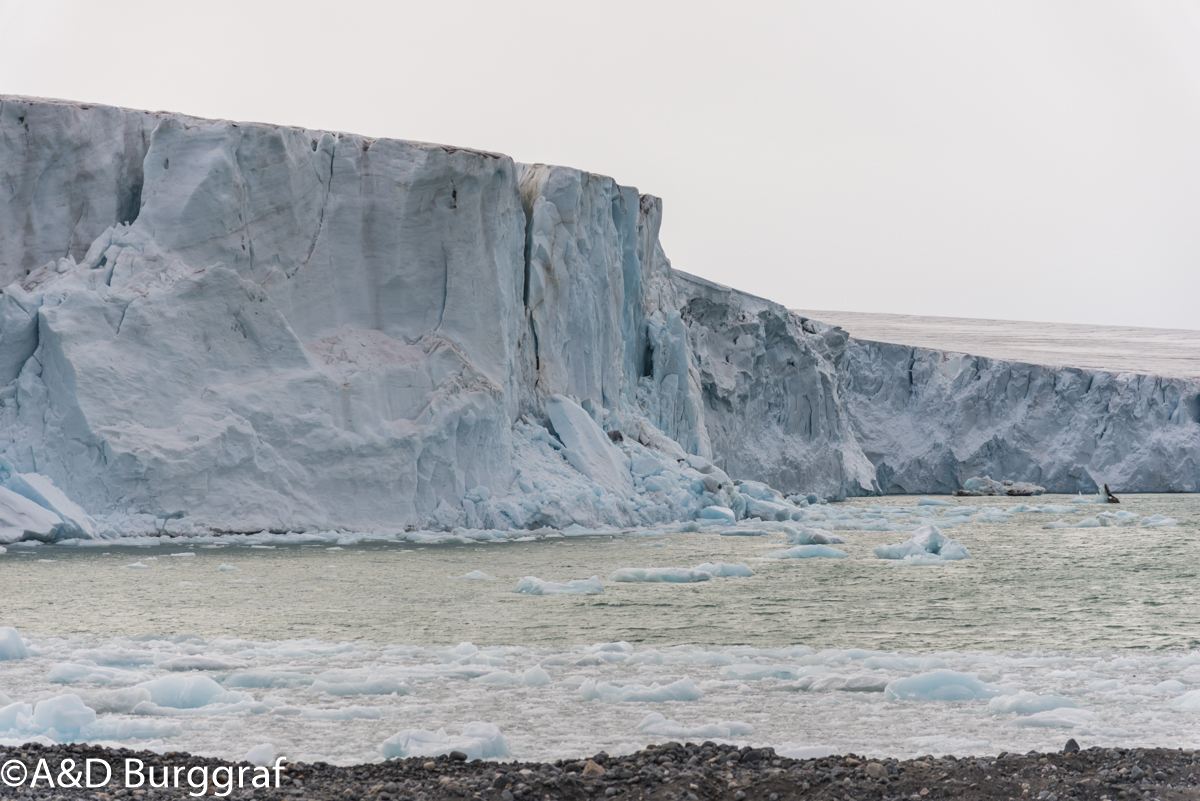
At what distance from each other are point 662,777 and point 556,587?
17.3 feet

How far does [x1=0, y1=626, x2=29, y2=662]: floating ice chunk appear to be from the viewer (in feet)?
18.4

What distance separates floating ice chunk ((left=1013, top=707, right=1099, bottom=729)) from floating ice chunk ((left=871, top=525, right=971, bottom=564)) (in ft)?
24.4

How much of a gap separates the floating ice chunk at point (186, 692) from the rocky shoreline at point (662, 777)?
2.98ft

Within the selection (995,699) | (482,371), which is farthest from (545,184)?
(995,699)

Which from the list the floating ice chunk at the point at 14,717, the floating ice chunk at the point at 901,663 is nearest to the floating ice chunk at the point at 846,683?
the floating ice chunk at the point at 901,663

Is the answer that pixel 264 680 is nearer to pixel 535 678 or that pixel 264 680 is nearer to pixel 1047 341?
pixel 535 678

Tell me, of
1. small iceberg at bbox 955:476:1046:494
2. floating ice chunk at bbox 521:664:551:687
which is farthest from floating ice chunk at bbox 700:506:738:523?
small iceberg at bbox 955:476:1046:494

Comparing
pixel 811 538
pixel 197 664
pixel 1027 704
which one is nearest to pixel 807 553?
pixel 811 538

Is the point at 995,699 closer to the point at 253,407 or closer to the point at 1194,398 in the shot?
the point at 253,407

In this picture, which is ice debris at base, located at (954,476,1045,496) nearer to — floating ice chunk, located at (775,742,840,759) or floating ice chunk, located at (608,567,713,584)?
floating ice chunk, located at (608,567,713,584)

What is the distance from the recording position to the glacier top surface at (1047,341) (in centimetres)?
3459

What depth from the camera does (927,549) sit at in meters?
12.3

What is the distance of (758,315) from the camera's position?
2536 cm

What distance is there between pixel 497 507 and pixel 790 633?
27.6ft
